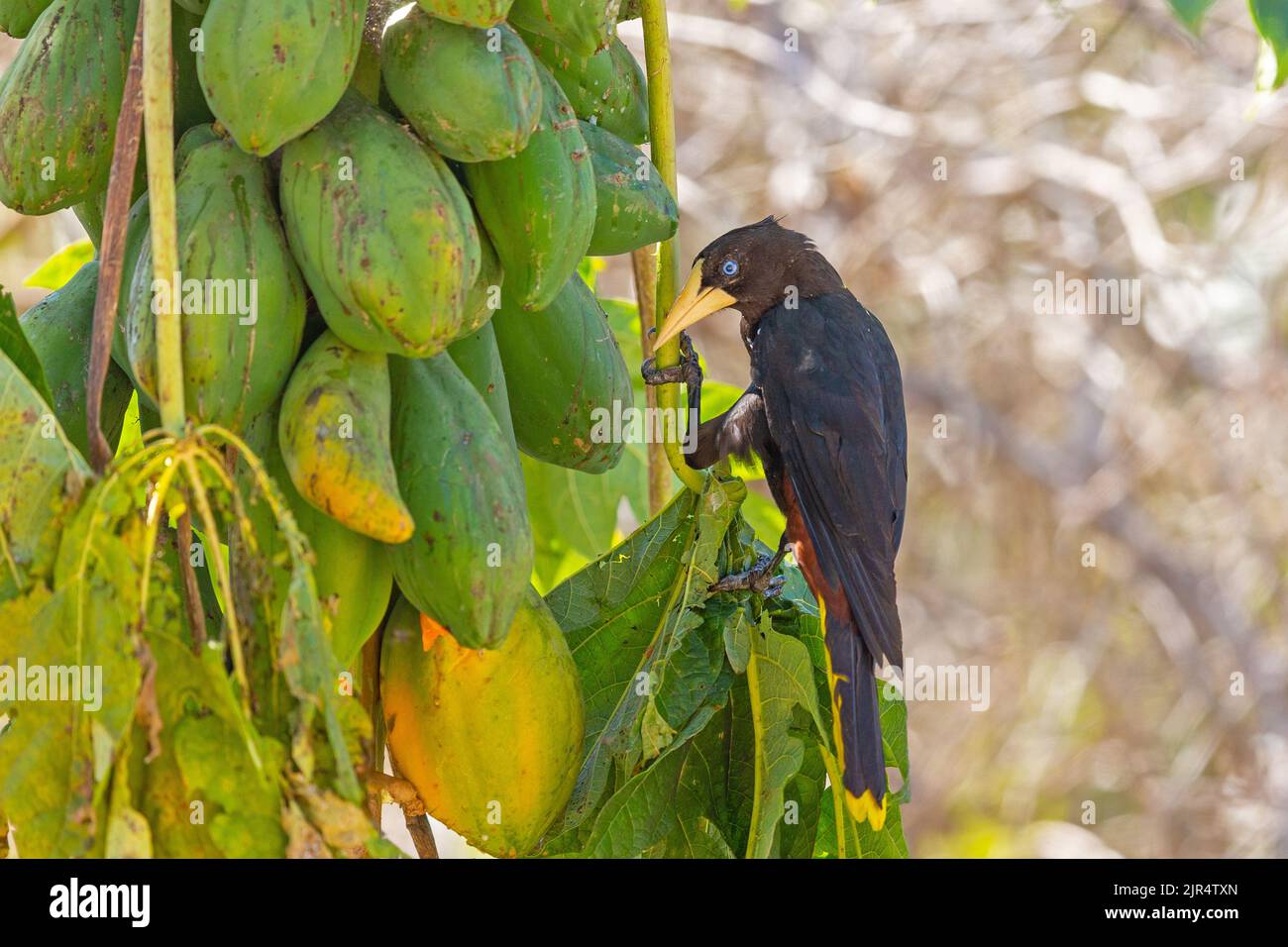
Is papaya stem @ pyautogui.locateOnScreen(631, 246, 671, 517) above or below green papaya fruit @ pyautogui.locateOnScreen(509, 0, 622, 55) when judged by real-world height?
below

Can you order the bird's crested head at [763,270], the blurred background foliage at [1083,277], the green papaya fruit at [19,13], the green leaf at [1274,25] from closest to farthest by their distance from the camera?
the green papaya fruit at [19,13] < the green leaf at [1274,25] < the bird's crested head at [763,270] < the blurred background foliage at [1083,277]

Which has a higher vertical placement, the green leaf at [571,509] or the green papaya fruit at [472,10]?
the green papaya fruit at [472,10]

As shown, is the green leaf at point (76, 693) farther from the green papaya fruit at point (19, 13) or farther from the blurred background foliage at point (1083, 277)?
the blurred background foliage at point (1083, 277)

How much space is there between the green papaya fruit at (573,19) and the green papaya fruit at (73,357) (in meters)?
0.36

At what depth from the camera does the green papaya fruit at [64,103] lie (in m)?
1.02

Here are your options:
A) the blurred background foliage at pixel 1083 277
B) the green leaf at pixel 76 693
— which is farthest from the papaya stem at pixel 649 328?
the blurred background foliage at pixel 1083 277

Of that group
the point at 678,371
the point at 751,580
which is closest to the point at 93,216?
the point at 678,371

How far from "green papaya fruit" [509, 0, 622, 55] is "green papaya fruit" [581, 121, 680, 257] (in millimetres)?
124

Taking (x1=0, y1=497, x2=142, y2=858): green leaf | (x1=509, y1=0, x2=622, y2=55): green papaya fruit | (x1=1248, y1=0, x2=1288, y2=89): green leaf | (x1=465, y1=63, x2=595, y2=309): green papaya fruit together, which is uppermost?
(x1=1248, y1=0, x2=1288, y2=89): green leaf

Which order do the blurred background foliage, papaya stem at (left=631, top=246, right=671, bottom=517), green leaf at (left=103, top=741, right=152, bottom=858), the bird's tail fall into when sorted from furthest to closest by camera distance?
the blurred background foliage → papaya stem at (left=631, top=246, right=671, bottom=517) → the bird's tail → green leaf at (left=103, top=741, right=152, bottom=858)

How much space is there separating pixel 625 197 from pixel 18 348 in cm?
46

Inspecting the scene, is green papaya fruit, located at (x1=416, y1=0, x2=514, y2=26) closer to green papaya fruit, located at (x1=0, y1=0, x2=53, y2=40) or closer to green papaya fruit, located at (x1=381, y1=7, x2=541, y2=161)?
green papaya fruit, located at (x1=381, y1=7, x2=541, y2=161)

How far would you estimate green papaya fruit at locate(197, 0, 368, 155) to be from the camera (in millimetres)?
896

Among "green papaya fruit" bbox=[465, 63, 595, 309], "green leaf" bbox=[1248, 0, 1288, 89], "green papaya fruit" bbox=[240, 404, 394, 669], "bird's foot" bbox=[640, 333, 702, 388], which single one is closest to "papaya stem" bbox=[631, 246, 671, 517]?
"bird's foot" bbox=[640, 333, 702, 388]
